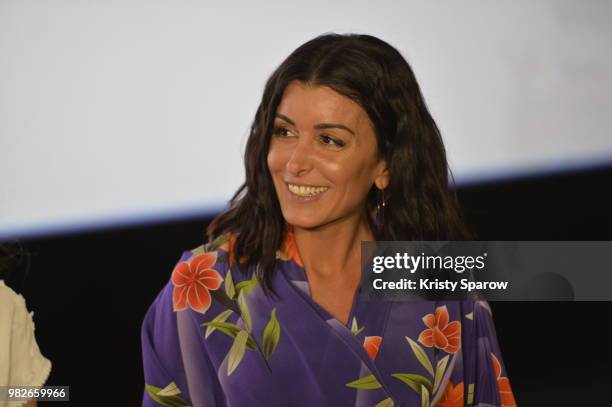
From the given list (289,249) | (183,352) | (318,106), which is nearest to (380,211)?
(289,249)

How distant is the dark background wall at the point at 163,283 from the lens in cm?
210

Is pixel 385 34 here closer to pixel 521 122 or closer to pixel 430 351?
pixel 521 122

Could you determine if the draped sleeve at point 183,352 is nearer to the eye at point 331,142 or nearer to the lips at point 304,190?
the lips at point 304,190

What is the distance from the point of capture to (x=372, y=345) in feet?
5.40

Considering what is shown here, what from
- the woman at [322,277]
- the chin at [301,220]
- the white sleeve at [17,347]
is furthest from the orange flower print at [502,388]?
the white sleeve at [17,347]

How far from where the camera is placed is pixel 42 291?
2092 mm

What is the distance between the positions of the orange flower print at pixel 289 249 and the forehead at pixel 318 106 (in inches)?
10.0

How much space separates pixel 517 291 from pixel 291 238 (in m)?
0.85

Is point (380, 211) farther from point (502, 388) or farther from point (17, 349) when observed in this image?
point (17, 349)

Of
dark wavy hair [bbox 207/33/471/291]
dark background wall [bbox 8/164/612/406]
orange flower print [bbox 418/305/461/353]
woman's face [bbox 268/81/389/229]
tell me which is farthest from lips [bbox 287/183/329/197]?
dark background wall [bbox 8/164/612/406]

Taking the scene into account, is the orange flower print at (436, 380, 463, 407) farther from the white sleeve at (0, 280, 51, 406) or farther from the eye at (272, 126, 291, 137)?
the white sleeve at (0, 280, 51, 406)

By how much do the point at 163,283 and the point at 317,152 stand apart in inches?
33.4

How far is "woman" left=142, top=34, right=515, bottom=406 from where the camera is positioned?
154cm

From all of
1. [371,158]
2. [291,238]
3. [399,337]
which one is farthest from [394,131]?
[399,337]
